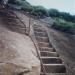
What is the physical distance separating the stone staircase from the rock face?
0.66 metres

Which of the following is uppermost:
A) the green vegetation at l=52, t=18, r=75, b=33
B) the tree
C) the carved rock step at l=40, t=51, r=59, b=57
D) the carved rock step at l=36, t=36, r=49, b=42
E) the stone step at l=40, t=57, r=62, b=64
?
the tree

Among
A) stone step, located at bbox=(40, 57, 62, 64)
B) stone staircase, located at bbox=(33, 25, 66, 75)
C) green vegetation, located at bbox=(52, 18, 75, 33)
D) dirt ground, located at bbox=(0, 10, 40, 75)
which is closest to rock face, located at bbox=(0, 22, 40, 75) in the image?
dirt ground, located at bbox=(0, 10, 40, 75)

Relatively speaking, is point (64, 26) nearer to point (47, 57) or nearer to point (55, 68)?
point (47, 57)

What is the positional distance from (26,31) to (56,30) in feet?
7.33

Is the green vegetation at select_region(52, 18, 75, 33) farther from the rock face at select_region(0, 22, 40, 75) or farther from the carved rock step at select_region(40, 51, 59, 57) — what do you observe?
the rock face at select_region(0, 22, 40, 75)

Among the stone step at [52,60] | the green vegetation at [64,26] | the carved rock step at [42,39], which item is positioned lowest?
the stone step at [52,60]

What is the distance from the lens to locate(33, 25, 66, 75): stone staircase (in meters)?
8.53

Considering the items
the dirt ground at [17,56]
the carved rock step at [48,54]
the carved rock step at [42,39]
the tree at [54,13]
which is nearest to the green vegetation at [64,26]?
the carved rock step at [42,39]

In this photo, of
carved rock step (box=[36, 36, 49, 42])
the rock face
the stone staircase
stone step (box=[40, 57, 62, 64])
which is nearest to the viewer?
the rock face

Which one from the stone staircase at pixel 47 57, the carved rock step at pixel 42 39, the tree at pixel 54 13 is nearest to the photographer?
the stone staircase at pixel 47 57

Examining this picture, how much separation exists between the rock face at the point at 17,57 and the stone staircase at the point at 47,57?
657 millimetres

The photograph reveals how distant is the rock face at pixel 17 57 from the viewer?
6486 millimetres

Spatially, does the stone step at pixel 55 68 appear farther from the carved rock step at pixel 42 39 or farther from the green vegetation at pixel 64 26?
the green vegetation at pixel 64 26

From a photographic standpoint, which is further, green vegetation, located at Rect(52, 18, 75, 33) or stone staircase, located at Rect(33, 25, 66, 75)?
green vegetation, located at Rect(52, 18, 75, 33)
